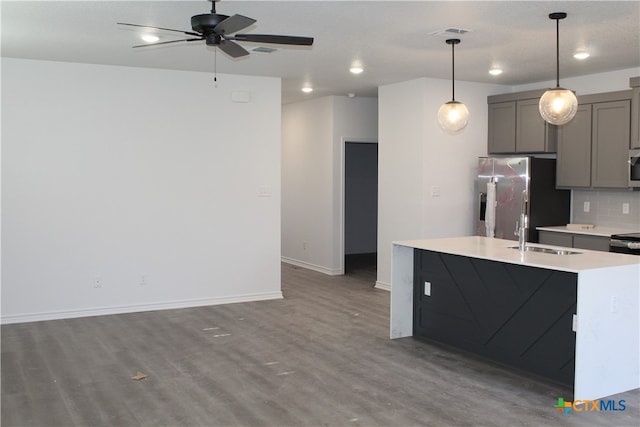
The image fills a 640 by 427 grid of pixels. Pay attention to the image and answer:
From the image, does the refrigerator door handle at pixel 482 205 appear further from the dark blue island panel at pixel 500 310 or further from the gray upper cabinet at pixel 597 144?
the dark blue island panel at pixel 500 310

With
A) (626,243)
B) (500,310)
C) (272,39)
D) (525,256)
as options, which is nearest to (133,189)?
(272,39)

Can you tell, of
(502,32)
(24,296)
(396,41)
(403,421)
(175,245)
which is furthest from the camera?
(175,245)

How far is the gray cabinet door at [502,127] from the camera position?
7.28m

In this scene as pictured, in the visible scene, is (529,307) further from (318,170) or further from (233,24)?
(318,170)

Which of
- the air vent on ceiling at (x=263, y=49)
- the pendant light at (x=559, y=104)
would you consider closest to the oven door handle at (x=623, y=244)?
the pendant light at (x=559, y=104)

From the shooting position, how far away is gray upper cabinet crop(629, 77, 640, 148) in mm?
6023

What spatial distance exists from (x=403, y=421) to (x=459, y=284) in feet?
5.43

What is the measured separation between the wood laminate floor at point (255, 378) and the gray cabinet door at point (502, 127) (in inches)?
102

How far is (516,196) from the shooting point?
6855 mm

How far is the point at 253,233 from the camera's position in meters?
7.15

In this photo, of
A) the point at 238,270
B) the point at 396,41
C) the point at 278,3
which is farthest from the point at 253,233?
the point at 278,3

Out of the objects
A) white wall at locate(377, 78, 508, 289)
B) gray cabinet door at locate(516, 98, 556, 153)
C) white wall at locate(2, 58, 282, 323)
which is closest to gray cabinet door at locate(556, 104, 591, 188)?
gray cabinet door at locate(516, 98, 556, 153)

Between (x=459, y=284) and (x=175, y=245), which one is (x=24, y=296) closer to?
(x=175, y=245)

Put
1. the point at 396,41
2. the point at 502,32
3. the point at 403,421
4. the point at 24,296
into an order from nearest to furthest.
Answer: the point at 403,421
the point at 502,32
the point at 396,41
the point at 24,296
